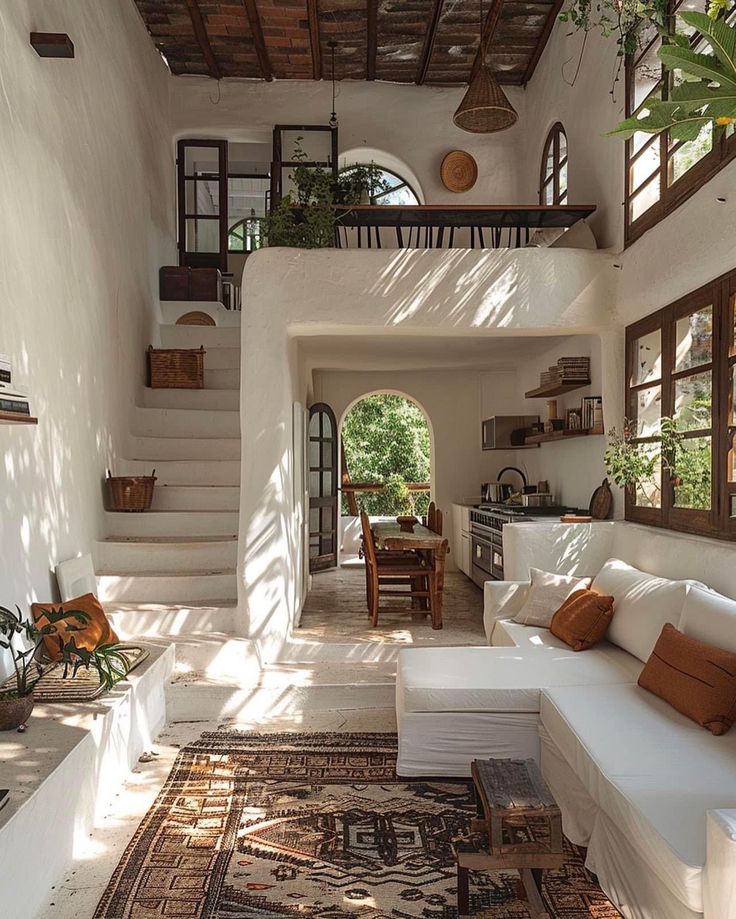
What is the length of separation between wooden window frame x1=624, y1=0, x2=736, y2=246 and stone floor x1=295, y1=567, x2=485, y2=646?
3.32 metres

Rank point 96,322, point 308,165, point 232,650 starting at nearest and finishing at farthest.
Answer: point 232,650 < point 96,322 < point 308,165

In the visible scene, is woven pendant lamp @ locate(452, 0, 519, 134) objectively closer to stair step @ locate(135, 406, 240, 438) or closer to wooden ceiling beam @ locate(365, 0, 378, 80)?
wooden ceiling beam @ locate(365, 0, 378, 80)

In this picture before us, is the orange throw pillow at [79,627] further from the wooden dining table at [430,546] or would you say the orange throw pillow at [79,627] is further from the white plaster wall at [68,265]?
the wooden dining table at [430,546]

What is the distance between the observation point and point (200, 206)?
10.5 metres

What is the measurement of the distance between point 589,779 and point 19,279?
12.7ft

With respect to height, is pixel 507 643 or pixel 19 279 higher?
pixel 19 279

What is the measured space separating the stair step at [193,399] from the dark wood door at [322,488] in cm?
151

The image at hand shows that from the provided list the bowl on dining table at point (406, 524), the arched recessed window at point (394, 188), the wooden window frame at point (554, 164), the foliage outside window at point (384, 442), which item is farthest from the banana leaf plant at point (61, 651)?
the foliage outside window at point (384, 442)

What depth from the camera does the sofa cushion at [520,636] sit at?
15.9 ft

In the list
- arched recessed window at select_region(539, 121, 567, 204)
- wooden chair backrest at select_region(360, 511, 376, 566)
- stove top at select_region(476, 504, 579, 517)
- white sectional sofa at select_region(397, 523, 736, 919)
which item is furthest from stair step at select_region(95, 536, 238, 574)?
arched recessed window at select_region(539, 121, 567, 204)

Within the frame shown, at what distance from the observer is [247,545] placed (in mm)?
5809

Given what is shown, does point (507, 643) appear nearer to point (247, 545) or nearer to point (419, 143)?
point (247, 545)

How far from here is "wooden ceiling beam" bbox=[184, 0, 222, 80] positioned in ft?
26.3

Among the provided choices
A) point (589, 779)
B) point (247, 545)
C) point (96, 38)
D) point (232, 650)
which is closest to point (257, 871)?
point (589, 779)
